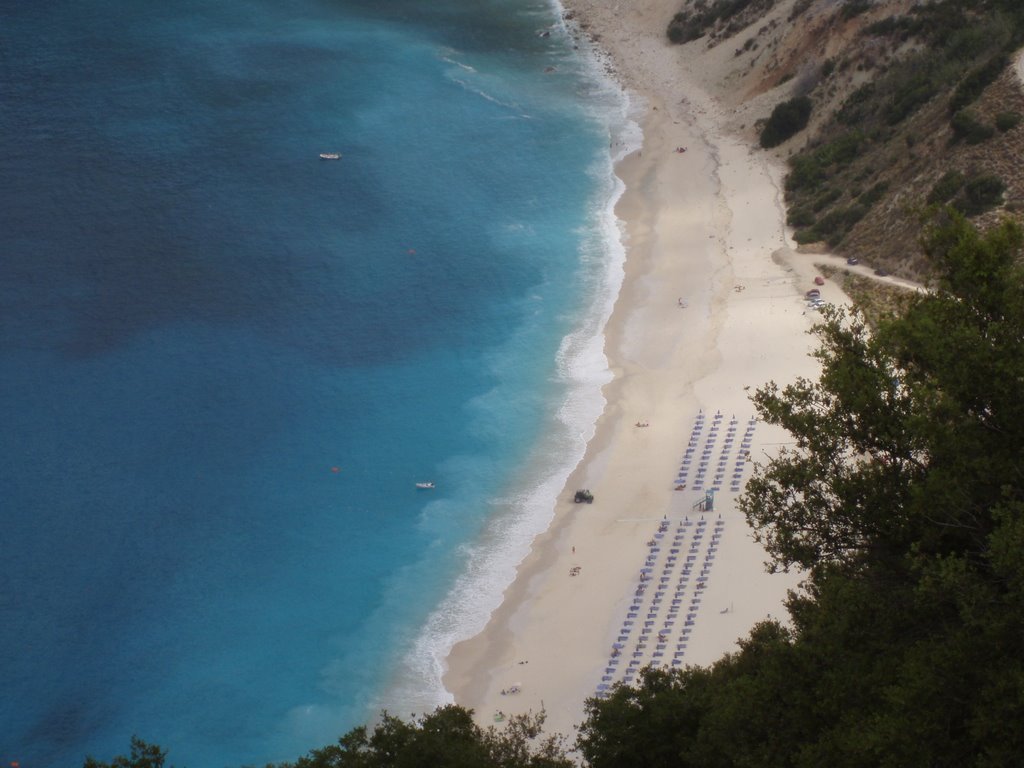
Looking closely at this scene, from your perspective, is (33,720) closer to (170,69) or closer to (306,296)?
(306,296)

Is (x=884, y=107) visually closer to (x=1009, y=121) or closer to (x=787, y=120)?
(x=787, y=120)

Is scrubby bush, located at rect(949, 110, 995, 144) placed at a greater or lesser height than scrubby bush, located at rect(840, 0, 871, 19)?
lesser

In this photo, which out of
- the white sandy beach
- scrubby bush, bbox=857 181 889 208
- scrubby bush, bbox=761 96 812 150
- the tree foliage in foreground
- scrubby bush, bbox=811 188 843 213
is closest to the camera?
the tree foliage in foreground

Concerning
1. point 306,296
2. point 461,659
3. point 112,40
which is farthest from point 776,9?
point 461,659

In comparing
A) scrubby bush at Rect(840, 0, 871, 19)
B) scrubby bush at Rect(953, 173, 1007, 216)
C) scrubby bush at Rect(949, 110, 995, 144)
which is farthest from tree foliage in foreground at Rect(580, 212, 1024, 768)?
scrubby bush at Rect(840, 0, 871, 19)

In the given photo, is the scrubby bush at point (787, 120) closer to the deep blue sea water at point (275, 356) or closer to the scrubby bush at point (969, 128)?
the deep blue sea water at point (275, 356)

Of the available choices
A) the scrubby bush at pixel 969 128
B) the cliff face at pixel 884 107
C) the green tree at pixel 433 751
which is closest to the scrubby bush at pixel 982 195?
the cliff face at pixel 884 107

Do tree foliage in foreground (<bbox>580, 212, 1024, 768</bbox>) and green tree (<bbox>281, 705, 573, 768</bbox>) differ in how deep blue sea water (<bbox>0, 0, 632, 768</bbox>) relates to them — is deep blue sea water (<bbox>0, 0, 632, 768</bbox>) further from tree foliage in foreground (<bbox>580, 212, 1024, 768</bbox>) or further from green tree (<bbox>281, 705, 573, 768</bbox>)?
tree foliage in foreground (<bbox>580, 212, 1024, 768</bbox>)
